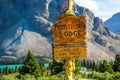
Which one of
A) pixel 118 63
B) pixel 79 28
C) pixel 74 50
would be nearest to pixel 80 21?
pixel 79 28

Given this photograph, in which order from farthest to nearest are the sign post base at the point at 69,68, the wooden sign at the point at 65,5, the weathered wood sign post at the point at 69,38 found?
the sign post base at the point at 69,68 < the weathered wood sign post at the point at 69,38 < the wooden sign at the point at 65,5

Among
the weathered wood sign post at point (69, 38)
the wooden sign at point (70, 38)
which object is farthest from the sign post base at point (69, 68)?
the wooden sign at point (70, 38)

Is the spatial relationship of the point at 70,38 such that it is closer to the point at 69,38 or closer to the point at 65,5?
the point at 69,38

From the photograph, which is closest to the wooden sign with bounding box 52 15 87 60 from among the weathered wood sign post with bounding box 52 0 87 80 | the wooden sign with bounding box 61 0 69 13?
the weathered wood sign post with bounding box 52 0 87 80

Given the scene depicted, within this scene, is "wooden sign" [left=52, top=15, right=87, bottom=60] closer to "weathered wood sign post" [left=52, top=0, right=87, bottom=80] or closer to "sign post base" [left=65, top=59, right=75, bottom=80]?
"weathered wood sign post" [left=52, top=0, right=87, bottom=80]

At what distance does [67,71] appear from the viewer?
34.7ft

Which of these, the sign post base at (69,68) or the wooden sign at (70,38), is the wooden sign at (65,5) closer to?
the wooden sign at (70,38)

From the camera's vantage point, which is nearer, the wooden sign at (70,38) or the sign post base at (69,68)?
the wooden sign at (70,38)

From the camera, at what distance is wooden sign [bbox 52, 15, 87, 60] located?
10.3 m

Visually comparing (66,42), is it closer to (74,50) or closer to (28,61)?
(74,50)

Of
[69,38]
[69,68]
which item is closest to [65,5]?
[69,38]

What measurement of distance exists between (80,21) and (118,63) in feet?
241

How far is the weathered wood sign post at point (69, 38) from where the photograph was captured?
10.3 metres

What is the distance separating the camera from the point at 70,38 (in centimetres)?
1044
